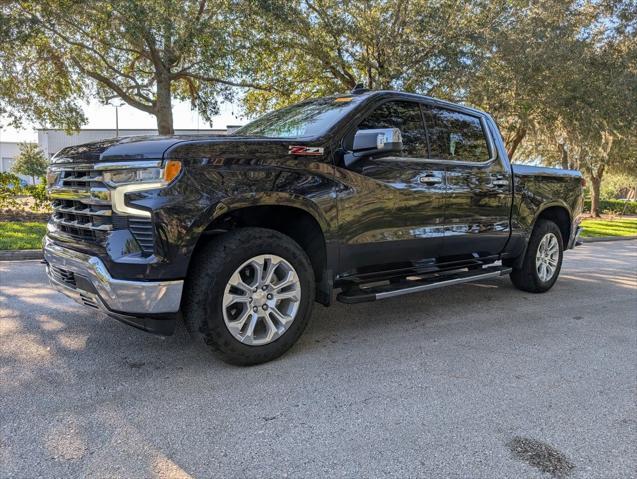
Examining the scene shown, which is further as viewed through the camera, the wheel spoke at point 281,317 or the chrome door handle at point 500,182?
the chrome door handle at point 500,182

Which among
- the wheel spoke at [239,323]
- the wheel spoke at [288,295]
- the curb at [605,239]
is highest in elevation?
the wheel spoke at [288,295]

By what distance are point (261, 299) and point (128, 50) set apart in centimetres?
1093

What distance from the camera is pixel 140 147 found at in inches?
112

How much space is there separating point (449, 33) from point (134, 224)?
36.2ft

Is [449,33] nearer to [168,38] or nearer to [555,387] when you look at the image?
[168,38]

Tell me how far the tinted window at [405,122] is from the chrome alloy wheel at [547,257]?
2315mm

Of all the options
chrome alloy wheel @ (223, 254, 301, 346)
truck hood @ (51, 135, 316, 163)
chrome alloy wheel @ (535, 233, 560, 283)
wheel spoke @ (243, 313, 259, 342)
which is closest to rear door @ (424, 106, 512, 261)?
chrome alloy wheel @ (535, 233, 560, 283)

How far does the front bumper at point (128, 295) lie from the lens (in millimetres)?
2730

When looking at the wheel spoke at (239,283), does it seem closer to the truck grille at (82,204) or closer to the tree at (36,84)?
the truck grille at (82,204)

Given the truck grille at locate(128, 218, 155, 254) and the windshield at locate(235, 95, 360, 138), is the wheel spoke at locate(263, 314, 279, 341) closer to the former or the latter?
the truck grille at locate(128, 218, 155, 254)

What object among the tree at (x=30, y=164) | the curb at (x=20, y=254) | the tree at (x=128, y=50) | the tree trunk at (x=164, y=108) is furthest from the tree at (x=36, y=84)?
the tree at (x=30, y=164)

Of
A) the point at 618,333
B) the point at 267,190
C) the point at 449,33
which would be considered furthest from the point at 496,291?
the point at 449,33

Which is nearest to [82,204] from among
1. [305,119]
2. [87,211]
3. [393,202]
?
[87,211]

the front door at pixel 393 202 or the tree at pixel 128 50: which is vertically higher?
the tree at pixel 128 50
